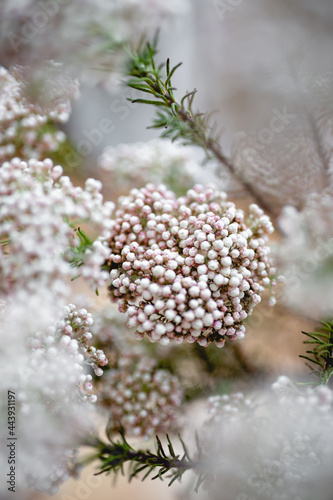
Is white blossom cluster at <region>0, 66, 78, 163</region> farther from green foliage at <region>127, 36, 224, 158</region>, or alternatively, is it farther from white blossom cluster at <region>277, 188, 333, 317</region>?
white blossom cluster at <region>277, 188, 333, 317</region>

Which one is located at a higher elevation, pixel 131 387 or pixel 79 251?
pixel 79 251

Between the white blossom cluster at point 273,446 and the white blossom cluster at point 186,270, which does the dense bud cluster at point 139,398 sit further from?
the white blossom cluster at point 186,270

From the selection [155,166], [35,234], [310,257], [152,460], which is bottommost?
[152,460]

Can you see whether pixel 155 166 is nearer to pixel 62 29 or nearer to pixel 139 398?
pixel 62 29

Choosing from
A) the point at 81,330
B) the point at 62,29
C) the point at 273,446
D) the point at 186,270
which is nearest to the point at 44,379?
the point at 81,330

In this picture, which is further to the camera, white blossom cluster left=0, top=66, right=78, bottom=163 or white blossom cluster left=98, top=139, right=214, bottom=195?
white blossom cluster left=98, top=139, right=214, bottom=195

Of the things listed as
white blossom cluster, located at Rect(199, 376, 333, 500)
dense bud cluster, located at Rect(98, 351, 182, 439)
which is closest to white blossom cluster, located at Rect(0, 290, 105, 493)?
dense bud cluster, located at Rect(98, 351, 182, 439)

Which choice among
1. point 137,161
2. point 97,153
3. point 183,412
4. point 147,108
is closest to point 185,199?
point 137,161
